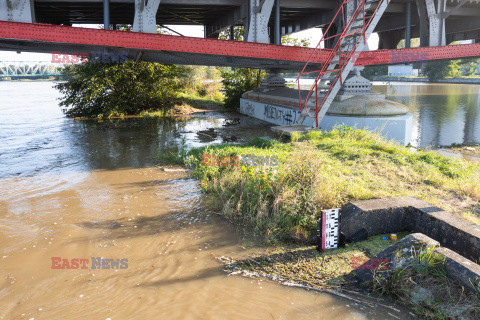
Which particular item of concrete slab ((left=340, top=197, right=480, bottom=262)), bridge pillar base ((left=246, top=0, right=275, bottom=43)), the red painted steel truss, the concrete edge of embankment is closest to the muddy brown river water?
the concrete edge of embankment

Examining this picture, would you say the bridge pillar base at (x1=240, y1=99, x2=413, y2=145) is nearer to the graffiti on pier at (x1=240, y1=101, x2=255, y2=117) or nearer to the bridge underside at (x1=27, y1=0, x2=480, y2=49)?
the bridge underside at (x1=27, y1=0, x2=480, y2=49)

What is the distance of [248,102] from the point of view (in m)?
20.9

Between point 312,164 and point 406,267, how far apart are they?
252 cm

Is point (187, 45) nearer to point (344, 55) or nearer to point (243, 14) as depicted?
point (243, 14)

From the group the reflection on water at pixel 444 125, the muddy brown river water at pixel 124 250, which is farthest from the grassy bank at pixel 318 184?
the reflection on water at pixel 444 125

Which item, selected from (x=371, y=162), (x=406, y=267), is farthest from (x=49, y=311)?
(x=371, y=162)

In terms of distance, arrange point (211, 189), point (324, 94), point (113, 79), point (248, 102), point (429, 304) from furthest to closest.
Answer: point (248, 102), point (113, 79), point (324, 94), point (211, 189), point (429, 304)

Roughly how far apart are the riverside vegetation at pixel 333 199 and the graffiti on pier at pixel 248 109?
10.7 meters

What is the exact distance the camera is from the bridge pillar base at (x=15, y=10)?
11.4m

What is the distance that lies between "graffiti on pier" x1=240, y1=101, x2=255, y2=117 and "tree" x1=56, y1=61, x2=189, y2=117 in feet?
14.5

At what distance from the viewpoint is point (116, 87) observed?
19734 mm

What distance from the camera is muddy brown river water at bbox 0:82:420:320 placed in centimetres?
376

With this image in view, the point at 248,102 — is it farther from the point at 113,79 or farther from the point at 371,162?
the point at 371,162
